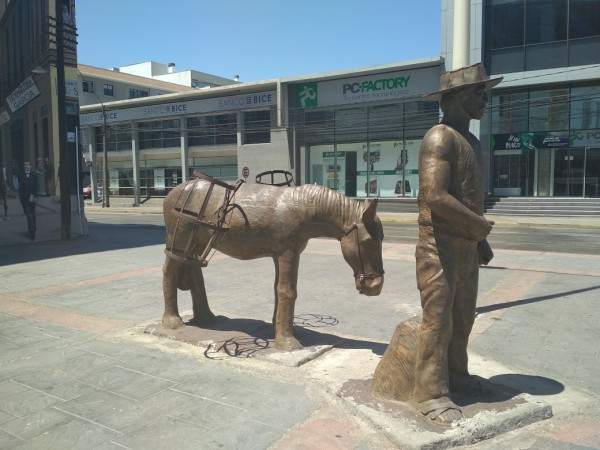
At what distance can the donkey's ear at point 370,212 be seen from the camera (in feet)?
14.2

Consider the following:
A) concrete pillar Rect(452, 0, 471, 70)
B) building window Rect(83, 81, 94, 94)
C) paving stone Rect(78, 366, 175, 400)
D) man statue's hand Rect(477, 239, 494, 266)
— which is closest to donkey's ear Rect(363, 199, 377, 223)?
man statue's hand Rect(477, 239, 494, 266)

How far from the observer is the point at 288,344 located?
4.96 meters

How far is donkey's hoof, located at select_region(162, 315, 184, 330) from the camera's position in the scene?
575 cm

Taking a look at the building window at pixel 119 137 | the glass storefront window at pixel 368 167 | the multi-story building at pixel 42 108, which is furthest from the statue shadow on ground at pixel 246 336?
the building window at pixel 119 137

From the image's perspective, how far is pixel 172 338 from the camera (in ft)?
18.0

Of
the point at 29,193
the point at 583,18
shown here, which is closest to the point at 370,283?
the point at 29,193

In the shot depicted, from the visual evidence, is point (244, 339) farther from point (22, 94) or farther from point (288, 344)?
point (22, 94)

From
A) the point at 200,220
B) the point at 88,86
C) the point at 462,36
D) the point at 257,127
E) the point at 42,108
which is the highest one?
the point at 88,86

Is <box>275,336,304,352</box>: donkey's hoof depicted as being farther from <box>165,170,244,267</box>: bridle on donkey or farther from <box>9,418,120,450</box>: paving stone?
<box>9,418,120,450</box>: paving stone

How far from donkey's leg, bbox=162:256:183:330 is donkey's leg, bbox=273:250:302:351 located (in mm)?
1382

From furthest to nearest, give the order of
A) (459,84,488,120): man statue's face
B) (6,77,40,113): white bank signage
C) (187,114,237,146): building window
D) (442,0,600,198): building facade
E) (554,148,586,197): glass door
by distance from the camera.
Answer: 1. (187,114,237,146): building window
2. (554,148,586,197): glass door
3. (442,0,600,198): building facade
4. (6,77,40,113): white bank signage
5. (459,84,488,120): man statue's face

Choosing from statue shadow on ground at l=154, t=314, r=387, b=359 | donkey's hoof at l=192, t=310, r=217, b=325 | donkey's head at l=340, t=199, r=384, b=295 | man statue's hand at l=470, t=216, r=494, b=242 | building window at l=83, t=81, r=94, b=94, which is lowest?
statue shadow on ground at l=154, t=314, r=387, b=359

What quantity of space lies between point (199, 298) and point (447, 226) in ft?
11.6

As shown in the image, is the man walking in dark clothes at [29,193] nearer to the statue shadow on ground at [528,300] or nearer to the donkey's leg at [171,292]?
the donkey's leg at [171,292]
